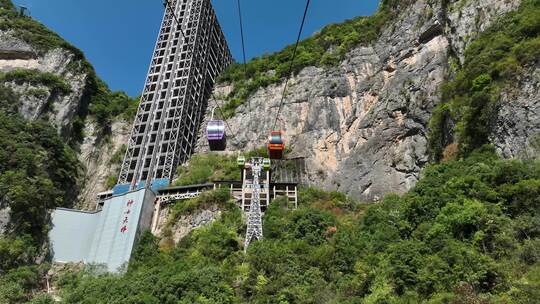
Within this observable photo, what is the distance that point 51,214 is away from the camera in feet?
102

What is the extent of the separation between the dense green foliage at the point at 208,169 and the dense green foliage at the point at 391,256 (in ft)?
28.8

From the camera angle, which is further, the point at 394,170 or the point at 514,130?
the point at 394,170

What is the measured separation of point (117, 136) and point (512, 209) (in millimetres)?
34210

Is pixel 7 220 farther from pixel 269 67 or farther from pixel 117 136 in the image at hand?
pixel 269 67

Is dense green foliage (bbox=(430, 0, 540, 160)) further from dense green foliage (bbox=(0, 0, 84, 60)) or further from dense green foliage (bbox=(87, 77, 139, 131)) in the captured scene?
dense green foliage (bbox=(0, 0, 84, 60))

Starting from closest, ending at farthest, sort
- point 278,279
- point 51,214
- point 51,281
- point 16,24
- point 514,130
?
point 278,279 < point 514,130 < point 51,281 < point 51,214 < point 16,24

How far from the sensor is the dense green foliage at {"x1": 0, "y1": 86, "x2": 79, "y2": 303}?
25.6 m

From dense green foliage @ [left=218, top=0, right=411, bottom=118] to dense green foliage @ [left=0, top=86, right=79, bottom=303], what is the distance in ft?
47.3

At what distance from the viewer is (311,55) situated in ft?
145

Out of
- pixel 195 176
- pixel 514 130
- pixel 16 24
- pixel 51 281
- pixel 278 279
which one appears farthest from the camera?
pixel 16 24

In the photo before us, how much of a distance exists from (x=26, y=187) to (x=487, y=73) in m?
25.5

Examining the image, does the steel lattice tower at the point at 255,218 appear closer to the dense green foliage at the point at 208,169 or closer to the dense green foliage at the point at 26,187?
the dense green foliage at the point at 208,169

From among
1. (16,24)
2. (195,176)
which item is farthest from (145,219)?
(16,24)

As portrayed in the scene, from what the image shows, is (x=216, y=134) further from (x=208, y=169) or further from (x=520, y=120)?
(x=520, y=120)
